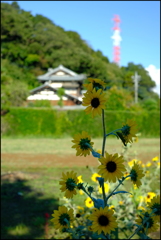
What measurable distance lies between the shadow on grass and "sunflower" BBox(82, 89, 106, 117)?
2869mm

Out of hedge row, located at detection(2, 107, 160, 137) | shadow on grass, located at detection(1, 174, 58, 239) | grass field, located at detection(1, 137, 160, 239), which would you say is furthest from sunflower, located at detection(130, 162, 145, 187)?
hedge row, located at detection(2, 107, 160, 137)

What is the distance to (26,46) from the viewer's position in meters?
48.2

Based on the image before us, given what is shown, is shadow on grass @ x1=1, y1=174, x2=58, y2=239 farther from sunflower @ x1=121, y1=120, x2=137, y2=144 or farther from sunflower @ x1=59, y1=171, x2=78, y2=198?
sunflower @ x1=121, y1=120, x2=137, y2=144

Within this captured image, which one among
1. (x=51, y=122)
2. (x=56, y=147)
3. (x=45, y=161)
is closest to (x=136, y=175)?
A: (x=45, y=161)

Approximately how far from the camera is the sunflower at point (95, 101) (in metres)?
0.98

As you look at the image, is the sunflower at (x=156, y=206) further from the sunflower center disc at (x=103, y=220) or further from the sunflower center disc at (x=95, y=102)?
the sunflower center disc at (x=95, y=102)

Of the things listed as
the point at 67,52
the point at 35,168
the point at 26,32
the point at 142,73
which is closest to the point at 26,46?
the point at 26,32

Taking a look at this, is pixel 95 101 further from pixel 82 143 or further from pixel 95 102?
pixel 82 143

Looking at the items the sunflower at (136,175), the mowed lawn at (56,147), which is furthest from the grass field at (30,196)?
the mowed lawn at (56,147)

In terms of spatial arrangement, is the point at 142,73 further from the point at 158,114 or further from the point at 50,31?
the point at 158,114

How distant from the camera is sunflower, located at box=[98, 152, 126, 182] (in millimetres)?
967

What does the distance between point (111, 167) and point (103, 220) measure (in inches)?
6.4

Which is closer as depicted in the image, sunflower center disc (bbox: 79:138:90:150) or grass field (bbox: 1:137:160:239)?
sunflower center disc (bbox: 79:138:90:150)

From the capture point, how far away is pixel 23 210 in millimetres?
4461
